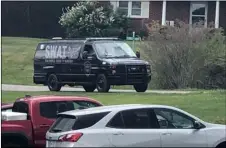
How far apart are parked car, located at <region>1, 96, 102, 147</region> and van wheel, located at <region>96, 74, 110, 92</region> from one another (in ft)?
39.0

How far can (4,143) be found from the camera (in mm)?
13734

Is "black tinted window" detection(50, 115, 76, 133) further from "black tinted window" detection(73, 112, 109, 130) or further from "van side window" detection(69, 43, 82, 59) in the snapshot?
"van side window" detection(69, 43, 82, 59)

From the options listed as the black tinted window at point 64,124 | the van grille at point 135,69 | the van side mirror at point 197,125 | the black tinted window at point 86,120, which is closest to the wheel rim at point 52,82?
the van grille at point 135,69

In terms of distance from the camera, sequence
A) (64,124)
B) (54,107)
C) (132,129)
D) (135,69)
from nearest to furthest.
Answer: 1. (132,129)
2. (64,124)
3. (54,107)
4. (135,69)

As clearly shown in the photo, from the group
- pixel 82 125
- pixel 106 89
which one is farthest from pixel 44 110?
A: pixel 106 89

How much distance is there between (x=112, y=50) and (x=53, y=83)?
10.4 ft

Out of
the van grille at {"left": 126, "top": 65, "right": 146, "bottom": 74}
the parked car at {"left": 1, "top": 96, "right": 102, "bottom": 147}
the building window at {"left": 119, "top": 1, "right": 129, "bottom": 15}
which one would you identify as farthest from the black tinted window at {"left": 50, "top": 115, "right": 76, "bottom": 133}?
the building window at {"left": 119, "top": 1, "right": 129, "bottom": 15}

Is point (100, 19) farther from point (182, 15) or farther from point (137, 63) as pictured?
point (137, 63)

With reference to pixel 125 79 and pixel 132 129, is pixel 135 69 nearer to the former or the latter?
pixel 125 79

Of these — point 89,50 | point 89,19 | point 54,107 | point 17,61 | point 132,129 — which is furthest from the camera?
point 89,19

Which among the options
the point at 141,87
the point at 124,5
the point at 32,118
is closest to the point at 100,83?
the point at 141,87

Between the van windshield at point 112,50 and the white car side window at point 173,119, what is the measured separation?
14.3 meters

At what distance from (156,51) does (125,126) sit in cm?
1908

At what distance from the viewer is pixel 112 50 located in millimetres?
27328
